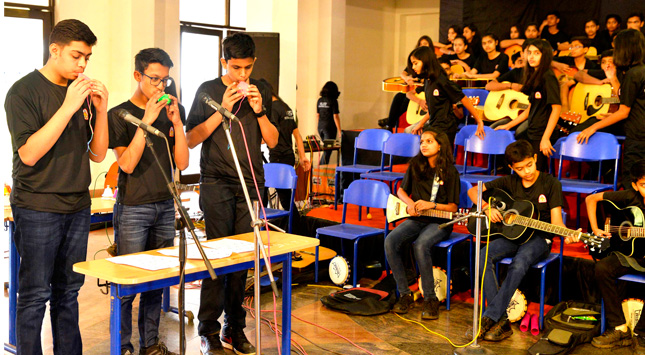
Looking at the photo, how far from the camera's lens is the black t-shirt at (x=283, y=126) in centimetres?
674

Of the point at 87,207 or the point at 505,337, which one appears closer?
the point at 87,207

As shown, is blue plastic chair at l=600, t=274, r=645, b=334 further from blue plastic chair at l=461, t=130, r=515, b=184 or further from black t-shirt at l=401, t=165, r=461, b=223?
blue plastic chair at l=461, t=130, r=515, b=184

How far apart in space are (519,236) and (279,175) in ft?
7.84

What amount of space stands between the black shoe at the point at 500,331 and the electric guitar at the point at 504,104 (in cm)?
321

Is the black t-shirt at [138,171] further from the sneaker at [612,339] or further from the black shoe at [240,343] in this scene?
the sneaker at [612,339]

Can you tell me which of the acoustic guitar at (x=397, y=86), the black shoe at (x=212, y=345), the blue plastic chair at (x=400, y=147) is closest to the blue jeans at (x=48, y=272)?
the black shoe at (x=212, y=345)

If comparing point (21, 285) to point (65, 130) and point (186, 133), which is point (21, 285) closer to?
point (65, 130)

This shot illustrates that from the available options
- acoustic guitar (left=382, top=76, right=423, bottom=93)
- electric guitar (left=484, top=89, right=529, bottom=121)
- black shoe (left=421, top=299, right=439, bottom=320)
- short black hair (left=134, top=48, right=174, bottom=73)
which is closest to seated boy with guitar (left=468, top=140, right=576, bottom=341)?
black shoe (left=421, top=299, right=439, bottom=320)

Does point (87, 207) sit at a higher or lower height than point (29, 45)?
lower

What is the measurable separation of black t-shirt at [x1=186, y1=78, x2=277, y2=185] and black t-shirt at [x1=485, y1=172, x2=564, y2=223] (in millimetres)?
2040

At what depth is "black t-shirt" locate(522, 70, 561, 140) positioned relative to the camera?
19.7ft

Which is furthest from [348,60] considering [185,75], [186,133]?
[186,133]

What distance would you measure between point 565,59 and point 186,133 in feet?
18.0

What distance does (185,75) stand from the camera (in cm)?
1138
